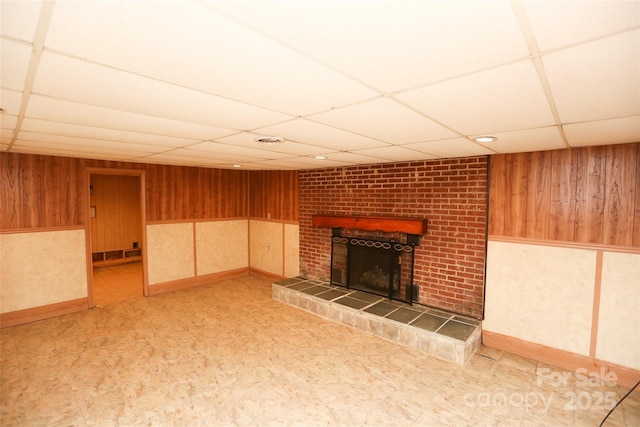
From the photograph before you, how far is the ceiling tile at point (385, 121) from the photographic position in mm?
1749

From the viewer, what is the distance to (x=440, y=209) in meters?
3.91

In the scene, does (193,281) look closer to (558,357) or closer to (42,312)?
(42,312)

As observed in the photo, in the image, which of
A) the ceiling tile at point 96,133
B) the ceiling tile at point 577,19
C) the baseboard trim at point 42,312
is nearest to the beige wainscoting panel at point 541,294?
the ceiling tile at point 577,19

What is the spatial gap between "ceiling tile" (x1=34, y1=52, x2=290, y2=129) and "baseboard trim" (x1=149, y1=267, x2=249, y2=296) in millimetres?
4213

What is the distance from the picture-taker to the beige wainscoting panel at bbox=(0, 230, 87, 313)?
395 cm

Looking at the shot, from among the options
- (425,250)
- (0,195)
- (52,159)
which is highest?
(52,159)

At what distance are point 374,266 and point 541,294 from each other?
6.62 feet

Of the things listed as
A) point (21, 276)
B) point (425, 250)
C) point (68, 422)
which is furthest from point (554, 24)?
point (21, 276)

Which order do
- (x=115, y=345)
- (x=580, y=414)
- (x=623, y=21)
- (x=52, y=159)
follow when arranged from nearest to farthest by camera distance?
(x=623, y=21) → (x=580, y=414) → (x=115, y=345) → (x=52, y=159)

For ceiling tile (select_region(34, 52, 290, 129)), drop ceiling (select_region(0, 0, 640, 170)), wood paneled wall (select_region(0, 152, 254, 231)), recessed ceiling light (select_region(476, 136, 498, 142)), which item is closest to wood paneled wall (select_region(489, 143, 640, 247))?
drop ceiling (select_region(0, 0, 640, 170))

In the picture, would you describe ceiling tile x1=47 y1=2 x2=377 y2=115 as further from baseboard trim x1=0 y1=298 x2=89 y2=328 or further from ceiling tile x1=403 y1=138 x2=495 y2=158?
baseboard trim x1=0 y1=298 x2=89 y2=328

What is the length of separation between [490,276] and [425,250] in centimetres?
80

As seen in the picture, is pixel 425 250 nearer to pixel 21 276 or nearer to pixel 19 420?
pixel 19 420

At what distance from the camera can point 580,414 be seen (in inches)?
97.4
